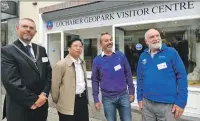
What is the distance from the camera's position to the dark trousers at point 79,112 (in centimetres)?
340

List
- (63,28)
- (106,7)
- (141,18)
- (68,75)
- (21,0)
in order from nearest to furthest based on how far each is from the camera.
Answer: (68,75), (141,18), (106,7), (63,28), (21,0)

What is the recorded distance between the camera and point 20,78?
287 cm

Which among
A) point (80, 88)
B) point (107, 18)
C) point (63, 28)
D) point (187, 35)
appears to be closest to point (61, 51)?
point (63, 28)

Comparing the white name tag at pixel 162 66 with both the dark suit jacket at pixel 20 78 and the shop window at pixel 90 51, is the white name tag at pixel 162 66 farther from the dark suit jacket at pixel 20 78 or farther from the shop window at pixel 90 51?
the shop window at pixel 90 51

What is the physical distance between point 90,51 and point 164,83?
5931mm

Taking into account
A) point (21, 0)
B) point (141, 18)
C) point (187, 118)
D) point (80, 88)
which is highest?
point (21, 0)

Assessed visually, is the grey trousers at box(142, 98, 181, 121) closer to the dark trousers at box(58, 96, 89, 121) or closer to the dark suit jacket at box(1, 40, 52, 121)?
the dark trousers at box(58, 96, 89, 121)

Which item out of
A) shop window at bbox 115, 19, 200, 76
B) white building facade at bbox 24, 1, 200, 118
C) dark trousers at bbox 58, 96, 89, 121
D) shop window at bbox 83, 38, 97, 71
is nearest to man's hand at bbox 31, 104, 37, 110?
dark trousers at bbox 58, 96, 89, 121

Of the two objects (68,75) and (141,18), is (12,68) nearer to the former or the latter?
(68,75)

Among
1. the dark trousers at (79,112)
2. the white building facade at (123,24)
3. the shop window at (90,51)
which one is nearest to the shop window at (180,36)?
the white building facade at (123,24)

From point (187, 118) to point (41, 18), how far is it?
21.7 ft

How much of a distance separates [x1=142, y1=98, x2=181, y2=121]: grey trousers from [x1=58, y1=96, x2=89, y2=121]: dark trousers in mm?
857

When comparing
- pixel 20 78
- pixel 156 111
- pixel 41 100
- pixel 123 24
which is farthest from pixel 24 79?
pixel 123 24

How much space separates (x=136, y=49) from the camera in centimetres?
717
